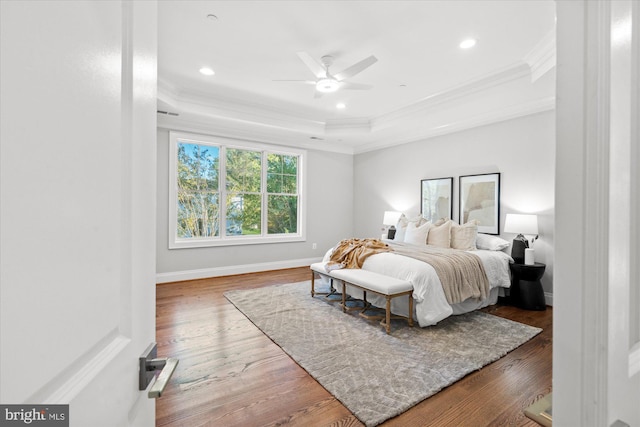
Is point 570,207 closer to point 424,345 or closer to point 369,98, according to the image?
point 424,345

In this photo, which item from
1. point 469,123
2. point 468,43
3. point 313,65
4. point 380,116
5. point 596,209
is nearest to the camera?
point 596,209

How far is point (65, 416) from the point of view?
15.2 inches

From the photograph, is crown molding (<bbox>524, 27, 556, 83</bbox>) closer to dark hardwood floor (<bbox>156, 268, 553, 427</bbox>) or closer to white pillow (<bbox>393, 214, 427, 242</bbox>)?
white pillow (<bbox>393, 214, 427, 242</bbox>)

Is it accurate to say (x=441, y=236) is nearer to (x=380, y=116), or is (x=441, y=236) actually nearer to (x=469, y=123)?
(x=469, y=123)

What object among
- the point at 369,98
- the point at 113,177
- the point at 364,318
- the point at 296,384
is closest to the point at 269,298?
the point at 364,318

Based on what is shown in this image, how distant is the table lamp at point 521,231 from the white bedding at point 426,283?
136 millimetres

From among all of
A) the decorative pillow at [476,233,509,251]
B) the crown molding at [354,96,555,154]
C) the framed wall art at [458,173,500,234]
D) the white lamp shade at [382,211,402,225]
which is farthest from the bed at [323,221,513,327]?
the crown molding at [354,96,555,154]

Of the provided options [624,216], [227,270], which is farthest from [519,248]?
[227,270]

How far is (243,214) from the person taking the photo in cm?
565

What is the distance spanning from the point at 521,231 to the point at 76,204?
452 centimetres

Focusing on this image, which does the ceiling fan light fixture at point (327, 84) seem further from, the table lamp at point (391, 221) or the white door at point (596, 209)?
the table lamp at point (391, 221)

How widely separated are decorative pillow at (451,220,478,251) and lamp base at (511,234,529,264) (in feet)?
1.58

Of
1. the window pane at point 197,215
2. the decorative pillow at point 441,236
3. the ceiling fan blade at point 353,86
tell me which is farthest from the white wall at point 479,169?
the window pane at point 197,215

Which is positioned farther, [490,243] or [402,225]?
[402,225]
